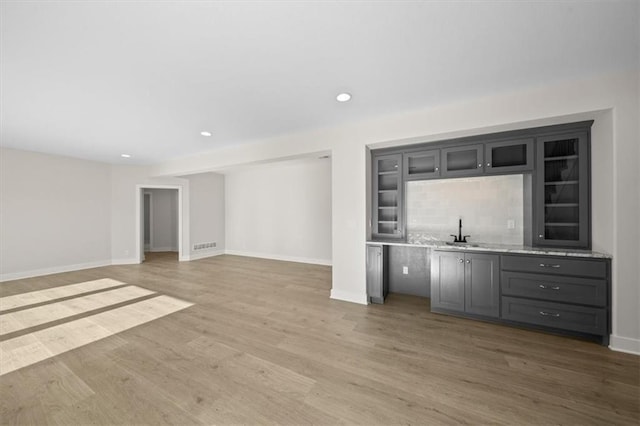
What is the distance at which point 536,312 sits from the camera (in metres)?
2.53

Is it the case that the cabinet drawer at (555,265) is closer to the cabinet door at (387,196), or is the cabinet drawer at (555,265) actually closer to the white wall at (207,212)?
the cabinet door at (387,196)

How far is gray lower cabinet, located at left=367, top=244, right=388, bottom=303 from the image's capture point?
3329 mm

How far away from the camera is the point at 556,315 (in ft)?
Result: 8.00

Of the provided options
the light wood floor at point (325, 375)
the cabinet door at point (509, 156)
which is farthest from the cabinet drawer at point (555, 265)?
the cabinet door at point (509, 156)

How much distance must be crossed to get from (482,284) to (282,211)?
16.6 feet

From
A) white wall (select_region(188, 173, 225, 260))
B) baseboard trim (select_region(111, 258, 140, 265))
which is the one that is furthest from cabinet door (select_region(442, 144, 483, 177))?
baseboard trim (select_region(111, 258, 140, 265))

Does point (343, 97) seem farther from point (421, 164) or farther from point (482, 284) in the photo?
point (482, 284)

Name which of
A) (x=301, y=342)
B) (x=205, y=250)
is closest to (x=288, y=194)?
(x=205, y=250)

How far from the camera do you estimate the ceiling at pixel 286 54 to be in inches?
58.9

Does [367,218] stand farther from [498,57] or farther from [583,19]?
[583,19]

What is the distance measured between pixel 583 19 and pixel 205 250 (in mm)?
8133

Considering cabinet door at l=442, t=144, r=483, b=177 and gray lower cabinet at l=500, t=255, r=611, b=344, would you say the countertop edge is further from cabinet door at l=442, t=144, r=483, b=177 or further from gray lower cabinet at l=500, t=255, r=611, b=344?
cabinet door at l=442, t=144, r=483, b=177

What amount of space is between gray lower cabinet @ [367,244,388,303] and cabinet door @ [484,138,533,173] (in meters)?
1.83

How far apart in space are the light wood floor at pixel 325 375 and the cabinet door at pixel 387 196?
50.5 inches
